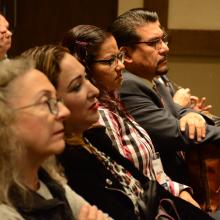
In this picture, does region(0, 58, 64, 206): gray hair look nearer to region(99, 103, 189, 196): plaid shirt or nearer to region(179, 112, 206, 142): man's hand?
region(99, 103, 189, 196): plaid shirt

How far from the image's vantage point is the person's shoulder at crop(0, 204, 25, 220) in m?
Answer: 1.33

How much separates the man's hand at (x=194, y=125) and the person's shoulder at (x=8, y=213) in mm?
1234

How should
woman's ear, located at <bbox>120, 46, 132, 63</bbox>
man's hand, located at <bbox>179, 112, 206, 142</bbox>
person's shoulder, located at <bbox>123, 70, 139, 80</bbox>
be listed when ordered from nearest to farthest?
1. man's hand, located at <bbox>179, 112, 206, 142</bbox>
2. person's shoulder, located at <bbox>123, 70, 139, 80</bbox>
3. woman's ear, located at <bbox>120, 46, 132, 63</bbox>

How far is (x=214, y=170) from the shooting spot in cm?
240

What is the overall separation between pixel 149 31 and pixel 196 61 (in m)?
1.81

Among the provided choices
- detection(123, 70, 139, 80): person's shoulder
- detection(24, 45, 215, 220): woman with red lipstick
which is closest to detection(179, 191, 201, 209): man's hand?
detection(24, 45, 215, 220): woman with red lipstick

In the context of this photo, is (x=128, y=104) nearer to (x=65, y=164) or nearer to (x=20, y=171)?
(x=65, y=164)

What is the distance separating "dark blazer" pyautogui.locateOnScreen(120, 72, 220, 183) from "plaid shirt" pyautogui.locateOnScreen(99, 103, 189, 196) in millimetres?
180

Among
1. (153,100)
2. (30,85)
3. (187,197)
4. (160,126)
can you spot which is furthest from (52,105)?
(153,100)

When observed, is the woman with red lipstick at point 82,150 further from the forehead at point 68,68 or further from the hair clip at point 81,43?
the hair clip at point 81,43

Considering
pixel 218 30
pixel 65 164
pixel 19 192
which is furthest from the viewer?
pixel 218 30

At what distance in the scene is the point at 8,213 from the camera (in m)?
1.34

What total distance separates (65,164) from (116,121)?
1.53 ft

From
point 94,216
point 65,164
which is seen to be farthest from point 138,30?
point 94,216
